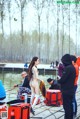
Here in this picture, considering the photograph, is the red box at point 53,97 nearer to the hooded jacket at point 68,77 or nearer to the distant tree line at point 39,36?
the hooded jacket at point 68,77

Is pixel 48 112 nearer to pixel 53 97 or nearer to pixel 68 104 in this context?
pixel 53 97

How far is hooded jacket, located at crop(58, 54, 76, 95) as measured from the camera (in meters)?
5.94

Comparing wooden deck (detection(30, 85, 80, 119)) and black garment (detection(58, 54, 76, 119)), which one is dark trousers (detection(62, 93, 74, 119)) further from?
wooden deck (detection(30, 85, 80, 119))

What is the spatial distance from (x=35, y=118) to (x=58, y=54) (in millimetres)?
29220

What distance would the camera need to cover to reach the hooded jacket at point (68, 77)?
5.94 meters

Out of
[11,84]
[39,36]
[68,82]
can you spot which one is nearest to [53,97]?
[68,82]

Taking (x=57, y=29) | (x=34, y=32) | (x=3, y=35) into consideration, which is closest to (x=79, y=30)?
(x=57, y=29)

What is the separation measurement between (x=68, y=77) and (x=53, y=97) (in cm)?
272

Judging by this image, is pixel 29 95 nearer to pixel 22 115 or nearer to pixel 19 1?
pixel 22 115

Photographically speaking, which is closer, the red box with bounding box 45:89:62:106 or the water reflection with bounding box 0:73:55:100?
the red box with bounding box 45:89:62:106

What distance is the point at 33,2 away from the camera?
36.0 m

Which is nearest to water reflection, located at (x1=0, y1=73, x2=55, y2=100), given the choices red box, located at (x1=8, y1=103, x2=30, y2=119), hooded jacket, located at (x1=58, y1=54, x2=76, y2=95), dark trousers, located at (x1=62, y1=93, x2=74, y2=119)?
red box, located at (x1=8, y1=103, x2=30, y2=119)

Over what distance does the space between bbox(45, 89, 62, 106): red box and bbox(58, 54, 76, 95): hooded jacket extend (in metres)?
2.57

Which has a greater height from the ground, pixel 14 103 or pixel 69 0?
pixel 69 0
